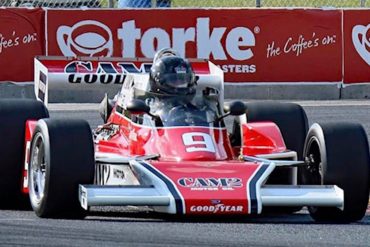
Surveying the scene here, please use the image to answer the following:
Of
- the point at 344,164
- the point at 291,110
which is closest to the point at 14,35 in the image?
the point at 291,110

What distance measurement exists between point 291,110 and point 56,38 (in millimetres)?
8663

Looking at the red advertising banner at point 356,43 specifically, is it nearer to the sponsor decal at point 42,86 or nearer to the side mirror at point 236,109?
the sponsor decal at point 42,86

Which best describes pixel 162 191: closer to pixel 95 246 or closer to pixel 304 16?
pixel 95 246

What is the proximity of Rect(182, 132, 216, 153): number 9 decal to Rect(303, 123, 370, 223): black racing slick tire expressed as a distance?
2.77 ft

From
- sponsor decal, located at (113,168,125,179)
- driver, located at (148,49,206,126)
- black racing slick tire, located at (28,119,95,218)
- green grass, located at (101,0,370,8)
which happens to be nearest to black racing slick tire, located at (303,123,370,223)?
driver, located at (148,49,206,126)

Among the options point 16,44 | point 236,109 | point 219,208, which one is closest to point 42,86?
point 236,109

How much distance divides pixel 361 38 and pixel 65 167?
11214 millimetres

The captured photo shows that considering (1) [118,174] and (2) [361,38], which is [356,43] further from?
(1) [118,174]

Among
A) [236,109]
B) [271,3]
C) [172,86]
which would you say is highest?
[172,86]

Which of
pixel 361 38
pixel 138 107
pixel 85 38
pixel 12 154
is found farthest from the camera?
pixel 361 38

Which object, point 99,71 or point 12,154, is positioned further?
point 99,71

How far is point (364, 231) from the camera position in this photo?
369 inches

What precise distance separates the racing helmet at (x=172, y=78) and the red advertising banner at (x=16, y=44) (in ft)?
28.8

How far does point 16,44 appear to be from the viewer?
64.1 ft
